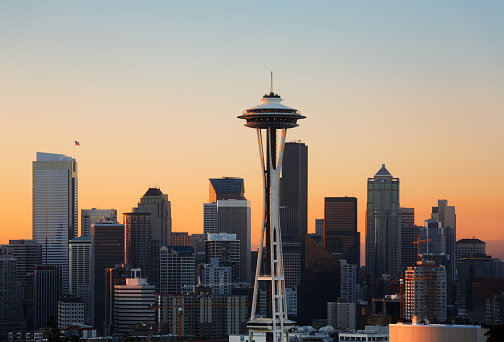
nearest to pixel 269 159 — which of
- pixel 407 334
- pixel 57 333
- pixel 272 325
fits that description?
pixel 272 325

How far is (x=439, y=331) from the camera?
98688 mm

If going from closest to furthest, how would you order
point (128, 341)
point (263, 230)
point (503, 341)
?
point (503, 341), point (128, 341), point (263, 230)

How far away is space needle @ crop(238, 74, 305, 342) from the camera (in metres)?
144

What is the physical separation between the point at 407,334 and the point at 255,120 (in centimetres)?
5418

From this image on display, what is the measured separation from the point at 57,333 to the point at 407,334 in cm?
3198

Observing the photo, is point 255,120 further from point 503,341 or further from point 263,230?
point 503,341

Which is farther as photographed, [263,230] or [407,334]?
[263,230]

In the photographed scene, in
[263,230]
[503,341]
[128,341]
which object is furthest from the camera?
[263,230]

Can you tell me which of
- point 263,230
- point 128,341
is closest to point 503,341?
point 128,341

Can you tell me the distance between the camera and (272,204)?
144 m

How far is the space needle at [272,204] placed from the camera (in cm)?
14412

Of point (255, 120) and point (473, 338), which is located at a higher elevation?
point (255, 120)

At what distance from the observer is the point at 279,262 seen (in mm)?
146750

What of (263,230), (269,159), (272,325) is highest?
(269,159)
